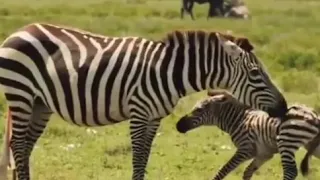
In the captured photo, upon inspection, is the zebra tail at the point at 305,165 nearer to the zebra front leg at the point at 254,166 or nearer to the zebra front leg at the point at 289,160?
the zebra front leg at the point at 289,160

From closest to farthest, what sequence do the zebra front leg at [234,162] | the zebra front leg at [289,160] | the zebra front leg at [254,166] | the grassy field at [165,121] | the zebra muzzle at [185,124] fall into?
the zebra front leg at [289,160]
the zebra front leg at [234,162]
the zebra front leg at [254,166]
the zebra muzzle at [185,124]
the grassy field at [165,121]

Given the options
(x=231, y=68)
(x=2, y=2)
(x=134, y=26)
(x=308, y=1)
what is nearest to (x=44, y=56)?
(x=231, y=68)

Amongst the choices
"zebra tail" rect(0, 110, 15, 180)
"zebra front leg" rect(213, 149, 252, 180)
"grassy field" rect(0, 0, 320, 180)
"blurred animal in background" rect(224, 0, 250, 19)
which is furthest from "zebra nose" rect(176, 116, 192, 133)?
"blurred animal in background" rect(224, 0, 250, 19)

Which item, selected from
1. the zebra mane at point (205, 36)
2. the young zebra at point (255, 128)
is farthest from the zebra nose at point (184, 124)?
the zebra mane at point (205, 36)

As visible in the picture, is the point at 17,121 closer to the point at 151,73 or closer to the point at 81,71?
the point at 81,71

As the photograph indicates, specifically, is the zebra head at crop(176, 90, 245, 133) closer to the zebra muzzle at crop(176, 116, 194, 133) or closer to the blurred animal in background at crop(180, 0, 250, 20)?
the zebra muzzle at crop(176, 116, 194, 133)

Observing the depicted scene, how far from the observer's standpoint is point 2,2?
111 ft

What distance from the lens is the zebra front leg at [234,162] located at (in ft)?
30.0

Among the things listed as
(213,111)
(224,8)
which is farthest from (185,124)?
(224,8)

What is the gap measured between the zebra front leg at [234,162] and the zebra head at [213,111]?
502 millimetres

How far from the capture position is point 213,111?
389 inches

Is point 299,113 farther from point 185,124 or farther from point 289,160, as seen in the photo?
point 185,124

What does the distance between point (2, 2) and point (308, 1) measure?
51.9 feet

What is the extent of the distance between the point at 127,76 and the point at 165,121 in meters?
4.90
